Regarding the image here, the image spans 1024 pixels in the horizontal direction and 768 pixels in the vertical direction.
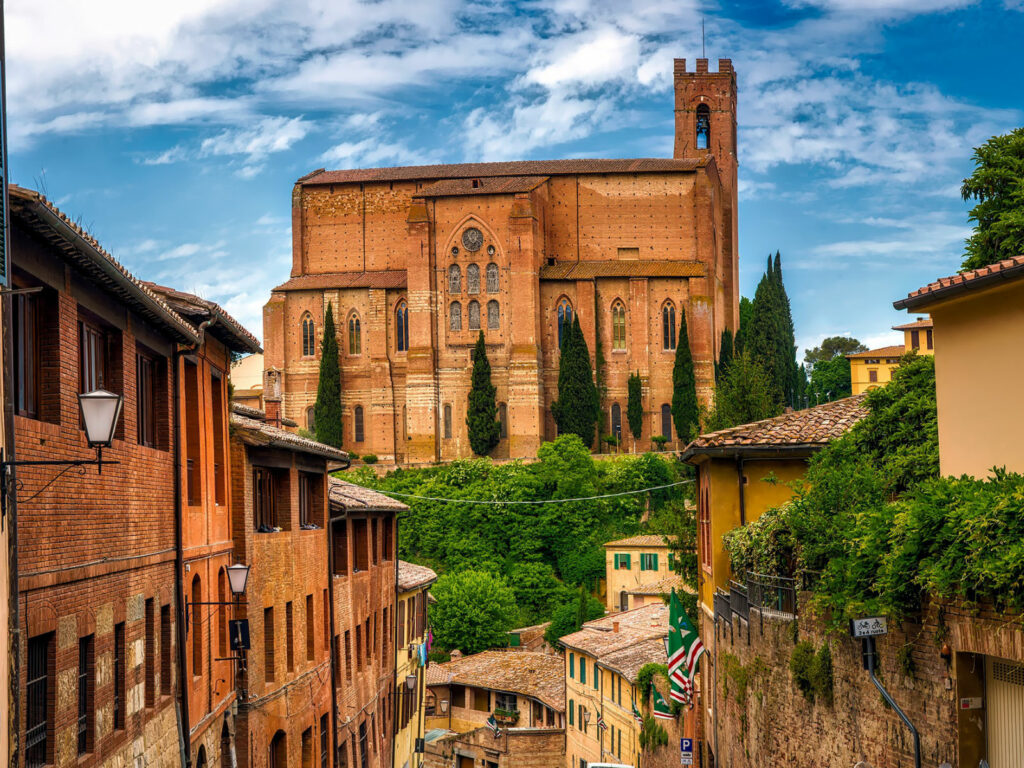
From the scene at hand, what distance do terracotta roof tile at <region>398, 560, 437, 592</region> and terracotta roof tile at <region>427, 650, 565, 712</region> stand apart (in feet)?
29.9

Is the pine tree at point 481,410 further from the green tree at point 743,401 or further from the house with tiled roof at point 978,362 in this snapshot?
the house with tiled roof at point 978,362

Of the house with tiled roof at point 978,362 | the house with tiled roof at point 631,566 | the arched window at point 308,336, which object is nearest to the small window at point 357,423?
the arched window at point 308,336

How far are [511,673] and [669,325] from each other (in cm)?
3790

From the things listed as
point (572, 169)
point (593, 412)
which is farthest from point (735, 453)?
point (572, 169)

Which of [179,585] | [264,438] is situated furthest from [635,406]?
[179,585]

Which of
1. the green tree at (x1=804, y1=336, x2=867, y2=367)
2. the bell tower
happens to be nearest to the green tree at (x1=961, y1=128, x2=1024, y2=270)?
the bell tower

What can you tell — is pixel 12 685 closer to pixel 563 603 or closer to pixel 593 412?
pixel 563 603

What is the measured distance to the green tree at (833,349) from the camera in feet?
460

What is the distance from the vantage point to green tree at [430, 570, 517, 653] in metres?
65.1

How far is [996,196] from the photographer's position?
62.3ft

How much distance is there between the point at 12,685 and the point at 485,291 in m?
77.1

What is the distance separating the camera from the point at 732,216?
98.2m

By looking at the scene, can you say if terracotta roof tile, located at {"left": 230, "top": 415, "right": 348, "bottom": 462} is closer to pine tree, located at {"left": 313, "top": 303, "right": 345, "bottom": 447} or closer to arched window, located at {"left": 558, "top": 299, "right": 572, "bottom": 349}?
pine tree, located at {"left": 313, "top": 303, "right": 345, "bottom": 447}

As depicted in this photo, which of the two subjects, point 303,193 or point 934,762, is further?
point 303,193
